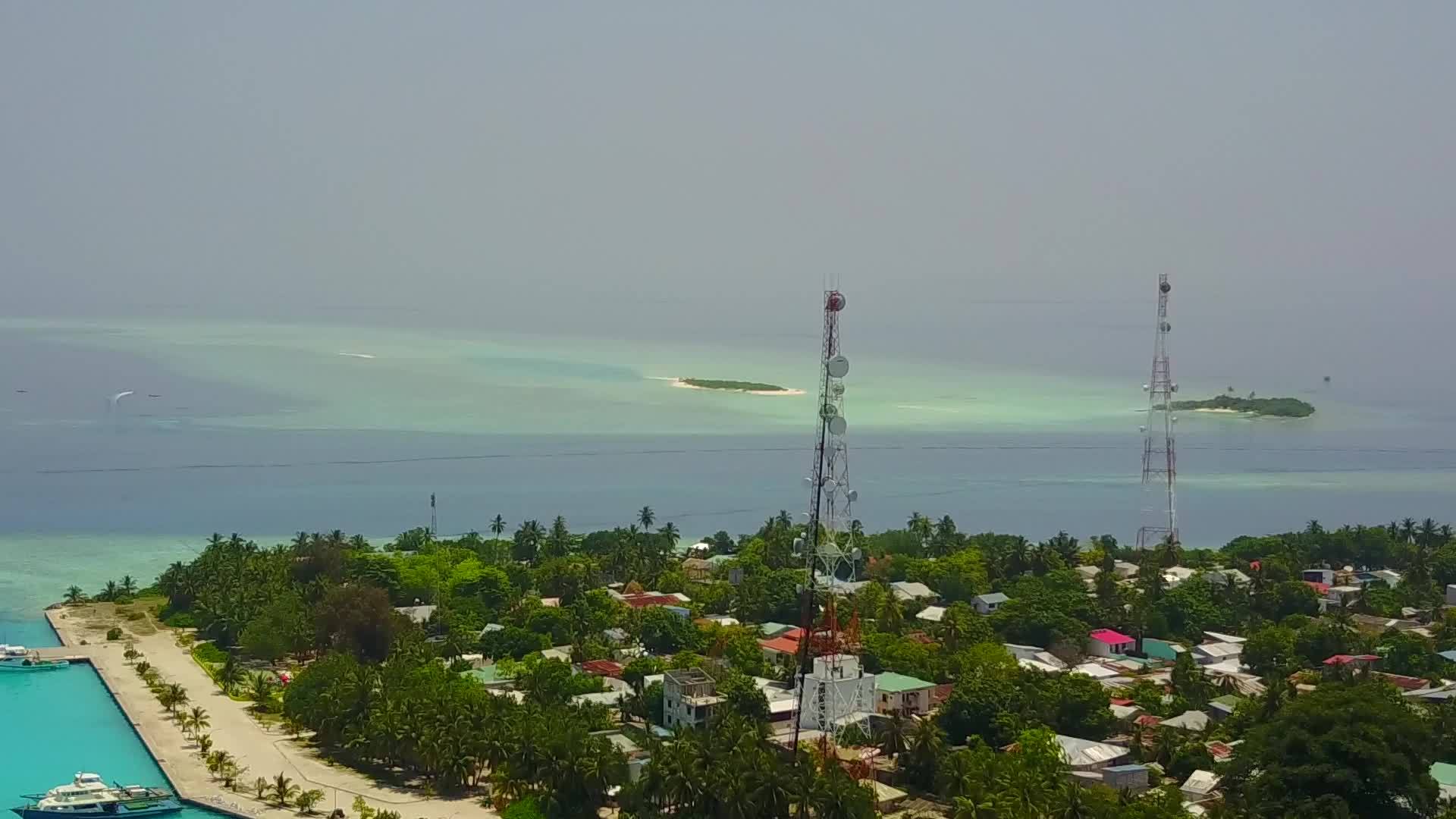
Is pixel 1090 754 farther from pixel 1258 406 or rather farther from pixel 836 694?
pixel 1258 406

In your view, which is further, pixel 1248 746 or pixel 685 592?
pixel 685 592

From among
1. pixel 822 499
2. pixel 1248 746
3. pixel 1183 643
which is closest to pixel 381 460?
pixel 1183 643

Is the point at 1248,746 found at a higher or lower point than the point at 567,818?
higher

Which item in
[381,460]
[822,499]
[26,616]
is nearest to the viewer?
[822,499]

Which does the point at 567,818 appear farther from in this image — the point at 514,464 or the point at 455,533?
the point at 514,464

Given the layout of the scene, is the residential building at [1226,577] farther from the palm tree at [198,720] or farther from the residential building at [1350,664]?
the palm tree at [198,720]

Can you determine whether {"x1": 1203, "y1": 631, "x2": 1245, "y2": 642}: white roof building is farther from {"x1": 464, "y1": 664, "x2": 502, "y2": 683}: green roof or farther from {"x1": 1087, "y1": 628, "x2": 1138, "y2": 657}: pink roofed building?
{"x1": 464, "y1": 664, "x2": 502, "y2": 683}: green roof

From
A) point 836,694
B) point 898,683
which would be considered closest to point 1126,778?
point 836,694

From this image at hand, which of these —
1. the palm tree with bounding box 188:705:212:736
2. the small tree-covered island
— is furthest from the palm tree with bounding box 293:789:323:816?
the palm tree with bounding box 188:705:212:736
